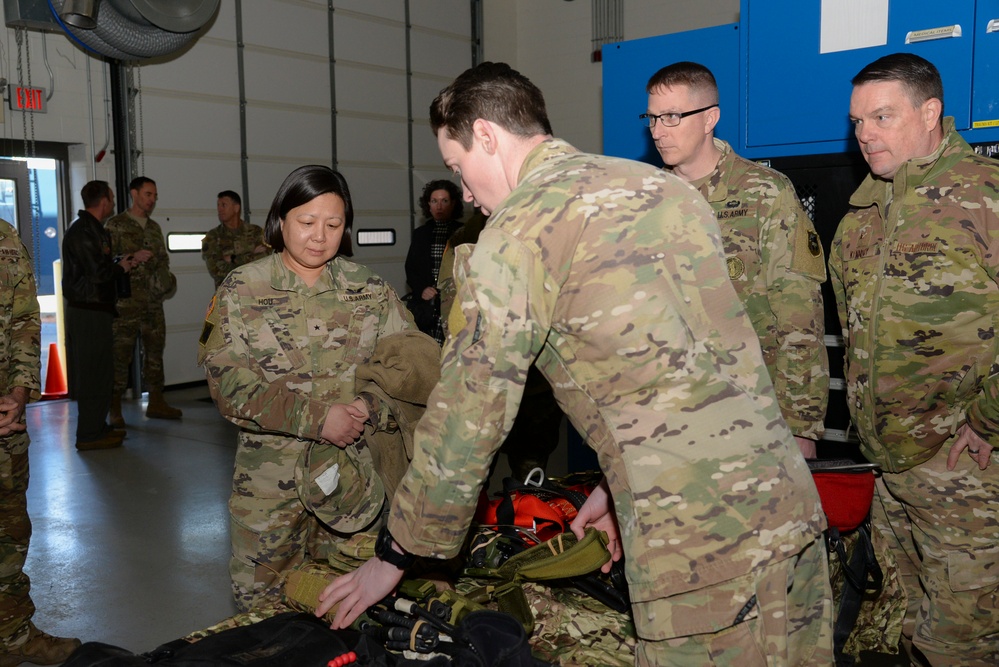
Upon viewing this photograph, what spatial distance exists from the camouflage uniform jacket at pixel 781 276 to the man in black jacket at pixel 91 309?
484 cm

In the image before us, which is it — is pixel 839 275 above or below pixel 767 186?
below

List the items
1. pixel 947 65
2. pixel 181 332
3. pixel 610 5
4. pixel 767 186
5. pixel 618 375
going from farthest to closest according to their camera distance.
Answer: pixel 610 5 → pixel 181 332 → pixel 947 65 → pixel 767 186 → pixel 618 375

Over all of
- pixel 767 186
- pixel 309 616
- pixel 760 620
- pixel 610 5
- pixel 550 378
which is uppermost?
pixel 610 5

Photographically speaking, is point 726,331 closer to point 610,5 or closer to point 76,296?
point 76,296

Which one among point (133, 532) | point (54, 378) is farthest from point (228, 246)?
point (133, 532)

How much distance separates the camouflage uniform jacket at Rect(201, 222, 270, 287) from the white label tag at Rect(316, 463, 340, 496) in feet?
20.3

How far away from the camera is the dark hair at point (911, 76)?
2324 mm

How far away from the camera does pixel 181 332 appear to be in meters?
8.59

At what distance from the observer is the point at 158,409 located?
733 cm

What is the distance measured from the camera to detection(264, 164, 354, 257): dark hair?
2373 millimetres

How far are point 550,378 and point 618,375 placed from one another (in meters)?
0.14

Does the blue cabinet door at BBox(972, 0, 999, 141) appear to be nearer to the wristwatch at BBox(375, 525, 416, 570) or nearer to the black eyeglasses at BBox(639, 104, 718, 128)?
the black eyeglasses at BBox(639, 104, 718, 128)

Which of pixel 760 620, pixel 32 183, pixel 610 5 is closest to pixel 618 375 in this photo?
pixel 760 620

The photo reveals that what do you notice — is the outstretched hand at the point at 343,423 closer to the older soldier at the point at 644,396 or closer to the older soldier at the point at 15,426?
the older soldier at the point at 644,396
